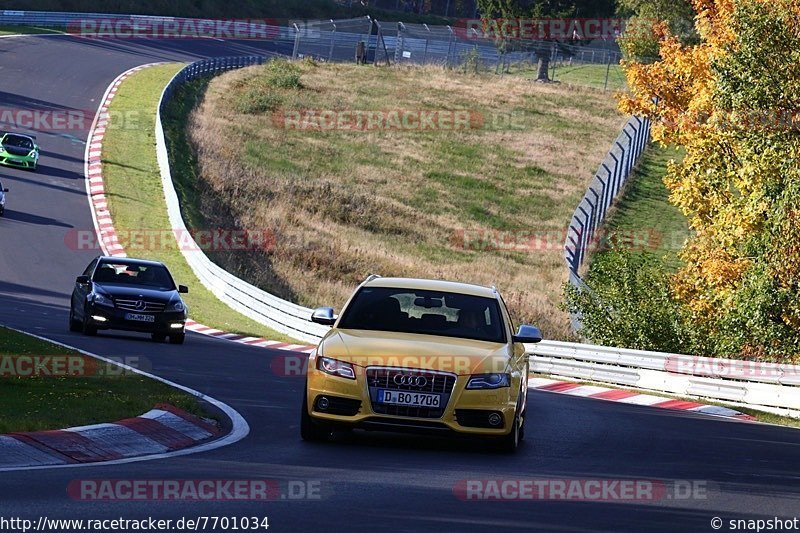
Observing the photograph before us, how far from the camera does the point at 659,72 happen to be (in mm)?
37188

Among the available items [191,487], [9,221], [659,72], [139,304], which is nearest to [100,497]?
[191,487]

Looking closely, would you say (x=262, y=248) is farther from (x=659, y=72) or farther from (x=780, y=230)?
(x=780, y=230)

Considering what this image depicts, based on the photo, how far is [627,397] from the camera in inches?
854

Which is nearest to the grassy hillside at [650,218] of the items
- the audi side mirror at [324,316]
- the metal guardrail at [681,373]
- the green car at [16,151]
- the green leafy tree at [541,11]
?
the metal guardrail at [681,373]

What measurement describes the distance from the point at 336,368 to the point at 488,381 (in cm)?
135

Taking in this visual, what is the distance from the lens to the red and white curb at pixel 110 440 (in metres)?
10.2

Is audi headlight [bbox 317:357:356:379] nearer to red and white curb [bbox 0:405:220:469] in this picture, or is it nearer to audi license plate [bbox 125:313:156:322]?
red and white curb [bbox 0:405:220:469]

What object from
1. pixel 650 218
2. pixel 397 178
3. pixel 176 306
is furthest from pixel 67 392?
pixel 397 178

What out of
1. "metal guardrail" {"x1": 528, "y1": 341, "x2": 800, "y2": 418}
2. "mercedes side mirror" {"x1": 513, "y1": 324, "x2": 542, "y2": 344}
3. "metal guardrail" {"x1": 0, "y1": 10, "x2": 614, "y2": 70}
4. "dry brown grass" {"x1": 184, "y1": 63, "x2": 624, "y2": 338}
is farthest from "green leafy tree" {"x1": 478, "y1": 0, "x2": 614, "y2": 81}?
"mercedes side mirror" {"x1": 513, "y1": 324, "x2": 542, "y2": 344}

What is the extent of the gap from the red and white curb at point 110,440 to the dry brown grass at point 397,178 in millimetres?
23864

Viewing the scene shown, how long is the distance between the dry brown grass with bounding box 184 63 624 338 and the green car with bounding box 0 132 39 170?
615 cm

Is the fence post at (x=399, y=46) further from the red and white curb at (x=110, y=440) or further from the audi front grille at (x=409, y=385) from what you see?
the audi front grille at (x=409, y=385)

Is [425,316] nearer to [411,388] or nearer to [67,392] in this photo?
[411,388]

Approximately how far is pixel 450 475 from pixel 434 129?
63.0m
